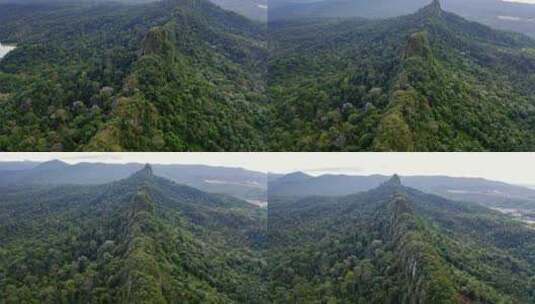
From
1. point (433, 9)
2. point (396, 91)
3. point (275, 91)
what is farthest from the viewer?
point (433, 9)

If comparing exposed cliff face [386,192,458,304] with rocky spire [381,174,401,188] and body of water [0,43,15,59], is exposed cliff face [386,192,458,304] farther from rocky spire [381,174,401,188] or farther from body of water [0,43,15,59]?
body of water [0,43,15,59]

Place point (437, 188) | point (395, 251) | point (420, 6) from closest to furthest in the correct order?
point (395, 251) → point (437, 188) → point (420, 6)

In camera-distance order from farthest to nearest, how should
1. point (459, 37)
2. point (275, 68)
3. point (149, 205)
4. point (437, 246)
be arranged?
point (459, 37) < point (275, 68) < point (149, 205) < point (437, 246)

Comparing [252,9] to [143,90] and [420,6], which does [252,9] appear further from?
[420,6]

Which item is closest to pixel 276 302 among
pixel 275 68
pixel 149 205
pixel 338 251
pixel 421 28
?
pixel 338 251

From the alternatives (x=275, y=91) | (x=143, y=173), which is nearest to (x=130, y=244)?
(x=143, y=173)

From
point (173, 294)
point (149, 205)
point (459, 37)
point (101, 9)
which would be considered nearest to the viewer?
point (173, 294)

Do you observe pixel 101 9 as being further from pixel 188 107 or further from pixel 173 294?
pixel 173 294
